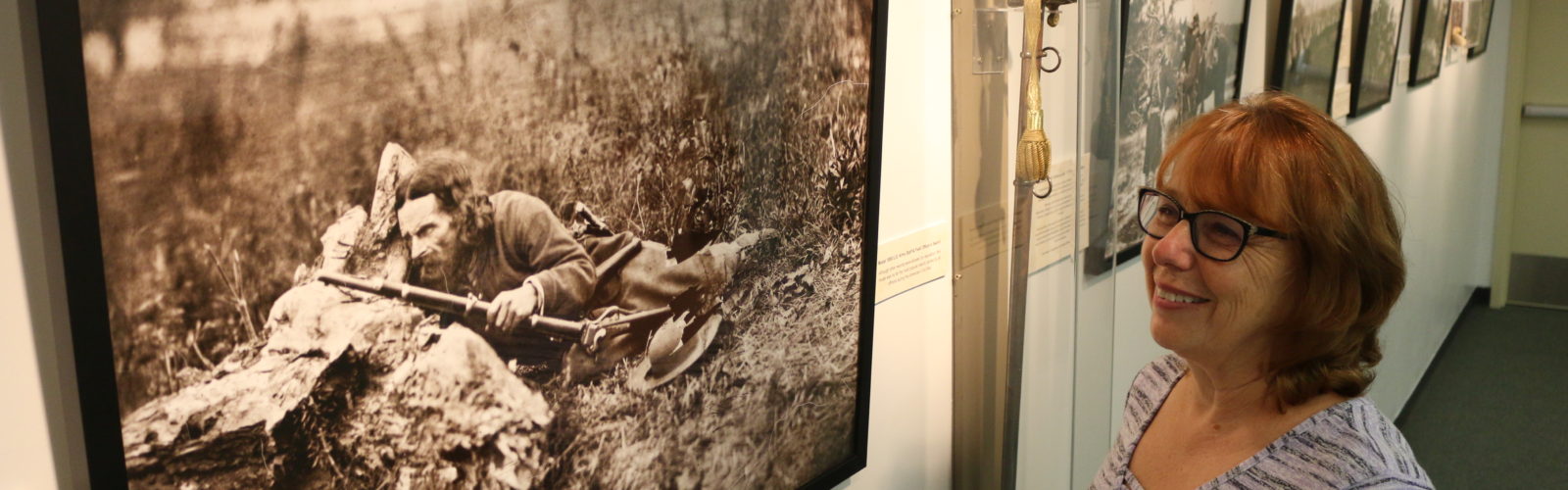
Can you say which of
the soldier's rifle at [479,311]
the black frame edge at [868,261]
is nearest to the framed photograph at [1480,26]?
the black frame edge at [868,261]

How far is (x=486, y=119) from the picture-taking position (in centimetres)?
110

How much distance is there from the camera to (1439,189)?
190 inches

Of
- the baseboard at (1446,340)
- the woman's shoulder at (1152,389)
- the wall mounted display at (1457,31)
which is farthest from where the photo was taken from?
the baseboard at (1446,340)

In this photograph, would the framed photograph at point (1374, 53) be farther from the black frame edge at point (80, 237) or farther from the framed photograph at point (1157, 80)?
the black frame edge at point (80, 237)

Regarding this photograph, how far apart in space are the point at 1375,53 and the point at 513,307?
345cm

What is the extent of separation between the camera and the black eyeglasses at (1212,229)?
129 cm

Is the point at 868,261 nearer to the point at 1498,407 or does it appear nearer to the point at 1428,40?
the point at 1428,40

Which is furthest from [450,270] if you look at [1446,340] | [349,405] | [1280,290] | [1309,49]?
[1446,340]

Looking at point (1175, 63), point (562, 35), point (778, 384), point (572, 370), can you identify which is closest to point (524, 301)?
point (572, 370)

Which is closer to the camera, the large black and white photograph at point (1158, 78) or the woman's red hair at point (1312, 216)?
the woman's red hair at point (1312, 216)

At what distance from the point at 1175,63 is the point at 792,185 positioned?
1.29 meters

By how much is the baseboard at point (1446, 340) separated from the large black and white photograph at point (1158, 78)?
2729 millimetres

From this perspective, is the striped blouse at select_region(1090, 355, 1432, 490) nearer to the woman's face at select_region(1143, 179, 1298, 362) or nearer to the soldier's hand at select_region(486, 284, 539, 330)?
the woman's face at select_region(1143, 179, 1298, 362)

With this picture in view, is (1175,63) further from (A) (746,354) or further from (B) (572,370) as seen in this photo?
(B) (572,370)
